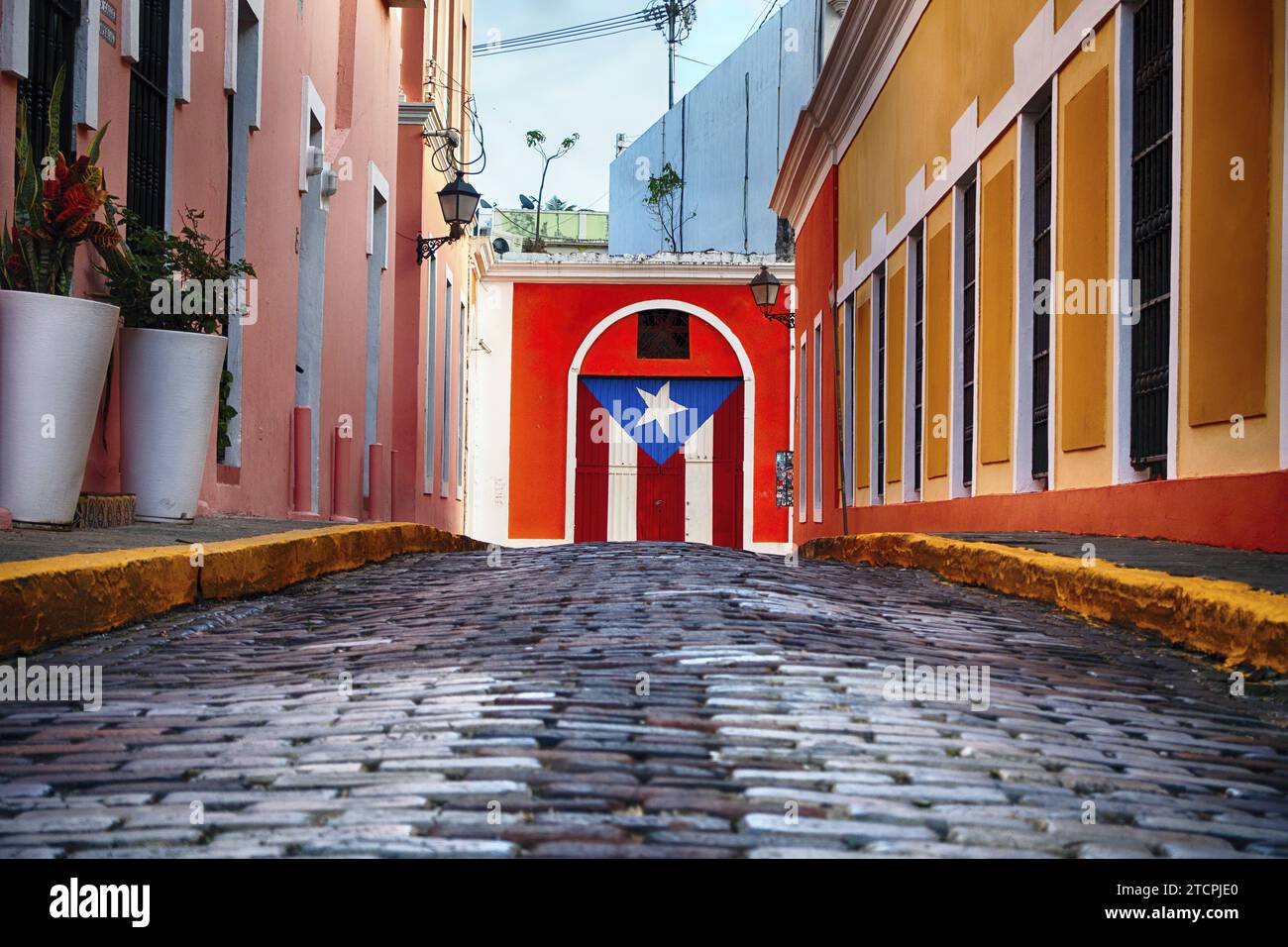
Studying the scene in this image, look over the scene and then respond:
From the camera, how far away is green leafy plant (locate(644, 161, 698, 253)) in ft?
103

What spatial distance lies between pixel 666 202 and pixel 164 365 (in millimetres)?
26352

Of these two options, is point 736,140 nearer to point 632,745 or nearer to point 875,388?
point 875,388

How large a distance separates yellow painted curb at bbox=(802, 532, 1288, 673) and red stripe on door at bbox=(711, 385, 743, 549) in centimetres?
1704

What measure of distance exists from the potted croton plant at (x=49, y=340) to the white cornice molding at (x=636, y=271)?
18.7 m

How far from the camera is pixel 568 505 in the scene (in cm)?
2447

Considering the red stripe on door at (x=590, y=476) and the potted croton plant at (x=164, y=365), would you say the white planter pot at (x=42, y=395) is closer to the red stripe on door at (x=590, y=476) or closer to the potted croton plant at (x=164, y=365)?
the potted croton plant at (x=164, y=365)

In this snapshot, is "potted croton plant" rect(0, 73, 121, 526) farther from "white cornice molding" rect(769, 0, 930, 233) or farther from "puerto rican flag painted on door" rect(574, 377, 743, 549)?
"puerto rican flag painted on door" rect(574, 377, 743, 549)

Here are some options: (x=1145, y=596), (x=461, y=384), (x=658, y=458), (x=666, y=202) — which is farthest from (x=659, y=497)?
(x=1145, y=596)

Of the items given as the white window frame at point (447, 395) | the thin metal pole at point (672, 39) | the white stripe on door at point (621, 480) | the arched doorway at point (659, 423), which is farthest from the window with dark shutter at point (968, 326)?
the thin metal pole at point (672, 39)

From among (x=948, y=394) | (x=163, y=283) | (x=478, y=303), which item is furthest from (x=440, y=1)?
(x=163, y=283)

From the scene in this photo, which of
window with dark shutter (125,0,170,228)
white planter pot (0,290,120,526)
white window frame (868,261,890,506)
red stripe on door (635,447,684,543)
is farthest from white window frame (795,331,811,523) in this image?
white planter pot (0,290,120,526)

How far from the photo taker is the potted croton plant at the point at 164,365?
274 inches

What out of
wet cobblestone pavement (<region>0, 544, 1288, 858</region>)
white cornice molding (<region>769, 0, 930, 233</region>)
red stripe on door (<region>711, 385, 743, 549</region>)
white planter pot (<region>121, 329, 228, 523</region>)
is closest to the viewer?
wet cobblestone pavement (<region>0, 544, 1288, 858</region>)

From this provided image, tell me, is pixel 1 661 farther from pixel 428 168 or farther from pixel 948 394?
pixel 428 168
